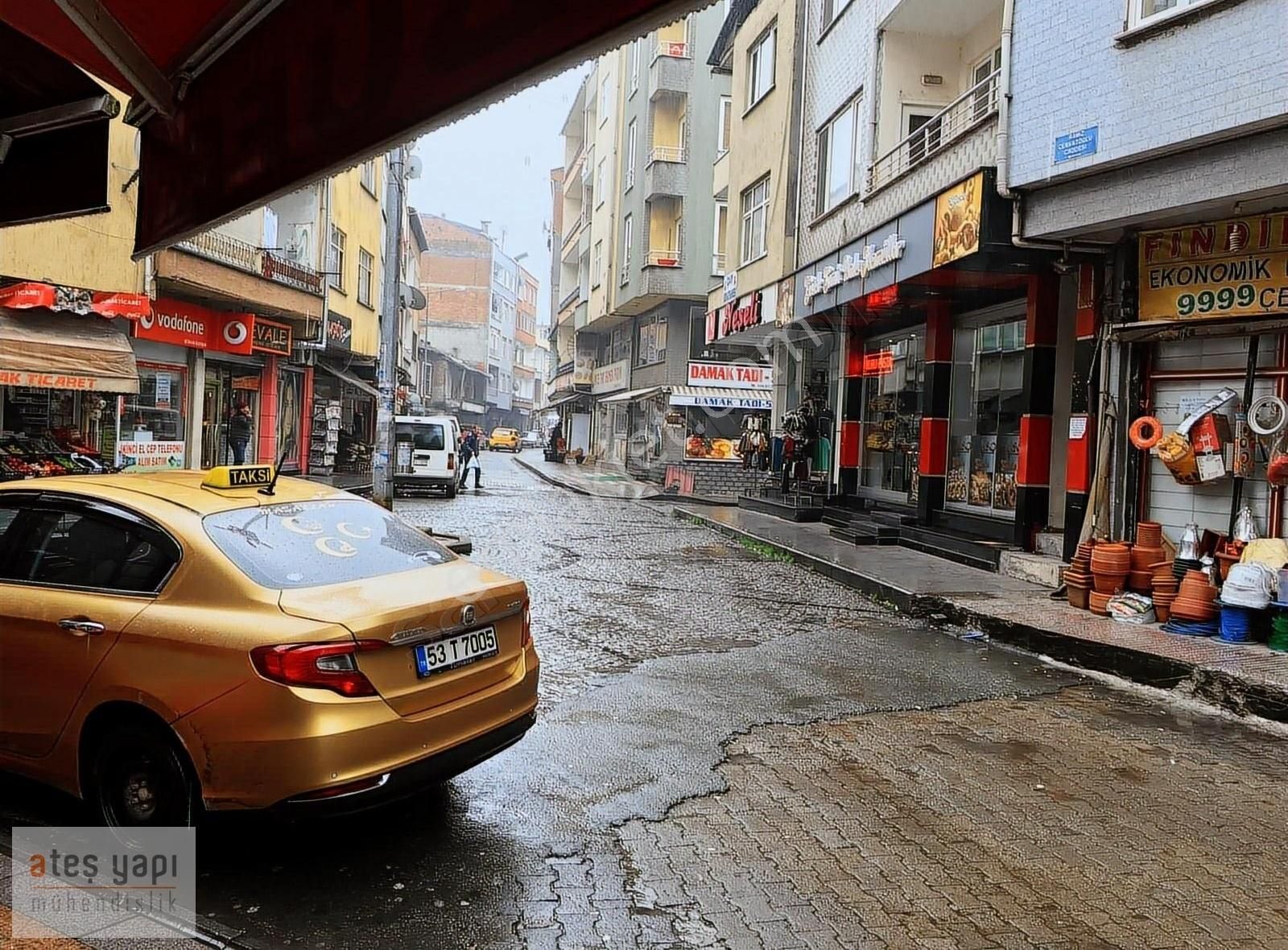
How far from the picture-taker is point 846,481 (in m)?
19.2

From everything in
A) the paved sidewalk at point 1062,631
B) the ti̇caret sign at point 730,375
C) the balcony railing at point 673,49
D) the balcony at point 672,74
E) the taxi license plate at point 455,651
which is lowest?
the paved sidewalk at point 1062,631

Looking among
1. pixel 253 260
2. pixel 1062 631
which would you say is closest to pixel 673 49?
pixel 253 260

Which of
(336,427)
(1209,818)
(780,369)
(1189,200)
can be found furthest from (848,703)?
(336,427)

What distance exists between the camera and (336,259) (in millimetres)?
25766

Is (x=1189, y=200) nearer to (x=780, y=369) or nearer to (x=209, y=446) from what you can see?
(x=780, y=369)

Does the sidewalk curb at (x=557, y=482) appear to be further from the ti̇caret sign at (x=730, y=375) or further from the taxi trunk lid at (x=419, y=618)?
the taxi trunk lid at (x=419, y=618)

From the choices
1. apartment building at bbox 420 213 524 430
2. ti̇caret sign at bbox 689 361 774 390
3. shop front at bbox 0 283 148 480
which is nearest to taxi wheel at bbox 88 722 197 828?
shop front at bbox 0 283 148 480

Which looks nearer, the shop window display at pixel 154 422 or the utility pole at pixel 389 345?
the utility pole at pixel 389 345

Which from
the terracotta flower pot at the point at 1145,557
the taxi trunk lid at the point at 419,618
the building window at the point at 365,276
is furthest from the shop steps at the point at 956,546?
the building window at the point at 365,276

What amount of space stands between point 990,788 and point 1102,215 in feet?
22.9

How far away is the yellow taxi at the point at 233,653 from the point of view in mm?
3645

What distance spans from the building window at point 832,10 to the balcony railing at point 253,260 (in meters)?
11.6

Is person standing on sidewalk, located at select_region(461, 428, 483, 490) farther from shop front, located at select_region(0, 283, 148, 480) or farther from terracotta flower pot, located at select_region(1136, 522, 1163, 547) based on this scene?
terracotta flower pot, located at select_region(1136, 522, 1163, 547)

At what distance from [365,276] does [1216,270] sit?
24426 mm
